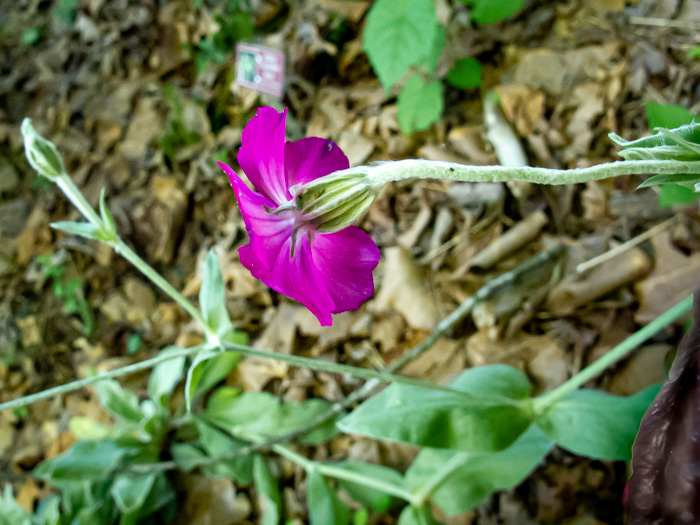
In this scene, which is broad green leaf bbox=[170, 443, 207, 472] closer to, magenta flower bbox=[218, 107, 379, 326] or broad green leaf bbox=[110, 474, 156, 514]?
broad green leaf bbox=[110, 474, 156, 514]

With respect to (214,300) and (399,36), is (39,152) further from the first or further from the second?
(399,36)

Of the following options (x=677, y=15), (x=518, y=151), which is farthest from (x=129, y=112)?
(x=677, y=15)

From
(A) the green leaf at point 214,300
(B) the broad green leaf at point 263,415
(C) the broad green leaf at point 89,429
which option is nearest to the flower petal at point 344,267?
(A) the green leaf at point 214,300

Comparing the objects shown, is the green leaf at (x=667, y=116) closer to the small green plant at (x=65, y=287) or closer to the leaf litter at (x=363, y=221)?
the leaf litter at (x=363, y=221)

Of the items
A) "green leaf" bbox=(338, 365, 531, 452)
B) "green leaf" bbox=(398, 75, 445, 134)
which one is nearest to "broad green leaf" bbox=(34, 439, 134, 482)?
"green leaf" bbox=(338, 365, 531, 452)

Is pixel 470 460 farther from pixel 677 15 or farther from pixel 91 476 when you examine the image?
pixel 677 15
